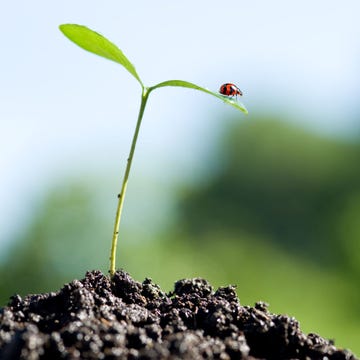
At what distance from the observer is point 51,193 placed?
600 inches

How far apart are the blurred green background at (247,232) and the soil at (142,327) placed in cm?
989

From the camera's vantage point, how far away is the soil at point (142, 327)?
4.84 feet

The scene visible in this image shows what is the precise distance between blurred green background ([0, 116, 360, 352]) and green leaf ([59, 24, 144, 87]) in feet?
33.2

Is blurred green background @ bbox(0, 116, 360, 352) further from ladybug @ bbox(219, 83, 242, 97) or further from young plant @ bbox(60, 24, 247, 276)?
young plant @ bbox(60, 24, 247, 276)

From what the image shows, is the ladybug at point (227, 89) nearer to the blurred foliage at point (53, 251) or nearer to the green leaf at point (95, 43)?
the green leaf at point (95, 43)

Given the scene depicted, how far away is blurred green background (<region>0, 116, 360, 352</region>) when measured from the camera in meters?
13.1

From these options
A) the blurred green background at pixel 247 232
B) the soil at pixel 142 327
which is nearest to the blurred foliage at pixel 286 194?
the blurred green background at pixel 247 232

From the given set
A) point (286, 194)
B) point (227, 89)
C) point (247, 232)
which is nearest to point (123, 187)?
point (227, 89)

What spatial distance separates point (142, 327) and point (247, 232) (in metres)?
15.6

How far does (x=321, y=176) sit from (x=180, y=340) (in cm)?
1905

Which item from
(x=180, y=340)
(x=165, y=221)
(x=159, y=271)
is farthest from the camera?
(x=165, y=221)

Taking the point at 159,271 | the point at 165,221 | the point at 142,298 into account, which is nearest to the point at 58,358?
the point at 142,298

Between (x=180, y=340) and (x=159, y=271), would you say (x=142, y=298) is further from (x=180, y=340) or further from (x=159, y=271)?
(x=159, y=271)

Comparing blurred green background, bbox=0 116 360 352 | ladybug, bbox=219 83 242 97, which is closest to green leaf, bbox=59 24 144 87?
ladybug, bbox=219 83 242 97
